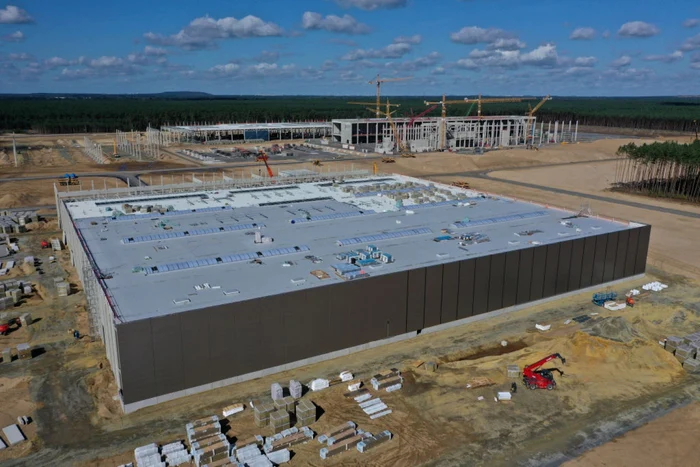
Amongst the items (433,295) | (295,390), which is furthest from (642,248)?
(295,390)

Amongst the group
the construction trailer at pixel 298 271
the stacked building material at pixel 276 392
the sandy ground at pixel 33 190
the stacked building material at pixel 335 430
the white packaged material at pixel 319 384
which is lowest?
the stacked building material at pixel 335 430

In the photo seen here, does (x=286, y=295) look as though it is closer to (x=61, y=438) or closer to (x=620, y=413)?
(x=61, y=438)

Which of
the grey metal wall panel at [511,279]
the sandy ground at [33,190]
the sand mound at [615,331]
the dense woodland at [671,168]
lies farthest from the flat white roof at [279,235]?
the dense woodland at [671,168]

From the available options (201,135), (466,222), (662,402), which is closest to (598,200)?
(466,222)

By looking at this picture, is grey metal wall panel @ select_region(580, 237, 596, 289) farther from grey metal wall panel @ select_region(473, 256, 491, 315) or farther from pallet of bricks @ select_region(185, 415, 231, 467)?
pallet of bricks @ select_region(185, 415, 231, 467)

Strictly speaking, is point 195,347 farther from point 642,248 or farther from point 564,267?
point 642,248

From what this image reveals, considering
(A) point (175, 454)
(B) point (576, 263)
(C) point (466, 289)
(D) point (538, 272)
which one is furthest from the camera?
(B) point (576, 263)

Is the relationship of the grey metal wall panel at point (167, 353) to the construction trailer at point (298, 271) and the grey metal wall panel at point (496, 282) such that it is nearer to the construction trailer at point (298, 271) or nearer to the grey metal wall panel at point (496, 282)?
the construction trailer at point (298, 271)
